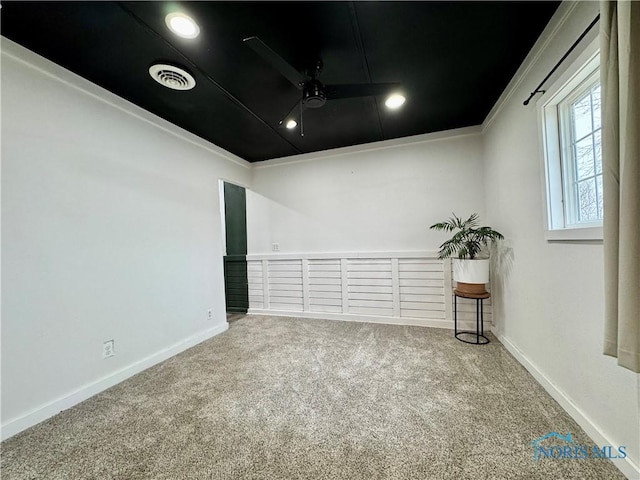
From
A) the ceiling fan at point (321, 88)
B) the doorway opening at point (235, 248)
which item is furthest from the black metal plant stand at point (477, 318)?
the doorway opening at point (235, 248)

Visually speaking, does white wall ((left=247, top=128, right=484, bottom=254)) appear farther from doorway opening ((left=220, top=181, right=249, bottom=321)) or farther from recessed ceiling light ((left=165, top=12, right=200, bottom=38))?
recessed ceiling light ((left=165, top=12, right=200, bottom=38))

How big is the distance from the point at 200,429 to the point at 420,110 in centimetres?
323

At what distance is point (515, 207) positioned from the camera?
219 centimetres

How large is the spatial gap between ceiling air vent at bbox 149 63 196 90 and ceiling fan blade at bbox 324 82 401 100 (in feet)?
3.57

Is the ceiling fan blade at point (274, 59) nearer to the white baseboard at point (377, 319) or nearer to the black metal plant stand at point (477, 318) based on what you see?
the black metal plant stand at point (477, 318)

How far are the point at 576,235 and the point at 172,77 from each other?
287cm

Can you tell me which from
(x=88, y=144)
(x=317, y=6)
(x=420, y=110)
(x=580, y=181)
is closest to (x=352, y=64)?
(x=317, y=6)

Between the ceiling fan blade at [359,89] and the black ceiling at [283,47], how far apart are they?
0.66 feet

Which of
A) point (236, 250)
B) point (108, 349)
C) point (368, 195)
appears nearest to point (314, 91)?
point (368, 195)

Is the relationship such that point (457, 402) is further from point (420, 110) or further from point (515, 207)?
point (420, 110)

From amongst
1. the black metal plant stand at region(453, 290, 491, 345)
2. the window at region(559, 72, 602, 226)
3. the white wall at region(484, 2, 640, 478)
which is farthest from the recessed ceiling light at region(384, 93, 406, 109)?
the black metal plant stand at region(453, 290, 491, 345)

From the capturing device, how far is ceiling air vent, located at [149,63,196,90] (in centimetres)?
183

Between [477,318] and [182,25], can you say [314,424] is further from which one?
[182,25]

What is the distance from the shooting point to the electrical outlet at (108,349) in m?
2.01
